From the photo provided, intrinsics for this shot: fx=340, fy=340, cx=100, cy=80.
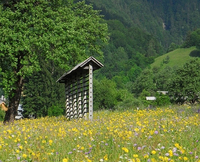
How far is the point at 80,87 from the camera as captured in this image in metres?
17.3

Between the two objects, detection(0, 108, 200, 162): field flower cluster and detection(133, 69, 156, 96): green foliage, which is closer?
detection(0, 108, 200, 162): field flower cluster

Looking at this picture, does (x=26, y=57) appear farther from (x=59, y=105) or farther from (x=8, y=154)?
(x=59, y=105)

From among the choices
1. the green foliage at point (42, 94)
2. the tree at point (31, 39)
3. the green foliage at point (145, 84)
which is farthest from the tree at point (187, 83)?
the tree at point (31, 39)

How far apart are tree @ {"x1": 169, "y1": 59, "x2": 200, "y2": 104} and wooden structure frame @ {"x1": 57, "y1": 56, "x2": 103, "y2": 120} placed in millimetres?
61424

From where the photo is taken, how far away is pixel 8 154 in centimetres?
666

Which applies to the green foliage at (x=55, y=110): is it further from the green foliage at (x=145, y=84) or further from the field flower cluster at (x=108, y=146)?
the green foliage at (x=145, y=84)

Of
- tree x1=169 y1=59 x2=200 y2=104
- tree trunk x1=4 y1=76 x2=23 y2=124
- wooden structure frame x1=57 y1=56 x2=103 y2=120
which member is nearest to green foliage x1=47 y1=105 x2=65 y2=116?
tree x1=169 y1=59 x2=200 y2=104

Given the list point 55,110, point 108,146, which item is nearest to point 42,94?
point 55,110

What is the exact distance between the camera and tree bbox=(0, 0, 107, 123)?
681 inches

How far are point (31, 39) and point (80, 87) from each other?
11.4 ft

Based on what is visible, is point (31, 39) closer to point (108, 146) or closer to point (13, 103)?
point (13, 103)

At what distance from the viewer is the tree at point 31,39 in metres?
17.3

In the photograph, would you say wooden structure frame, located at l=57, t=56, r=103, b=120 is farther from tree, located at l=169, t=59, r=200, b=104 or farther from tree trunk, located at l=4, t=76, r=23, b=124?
tree, located at l=169, t=59, r=200, b=104

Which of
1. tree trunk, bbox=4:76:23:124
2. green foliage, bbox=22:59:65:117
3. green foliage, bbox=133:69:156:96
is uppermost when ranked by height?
green foliage, bbox=133:69:156:96
